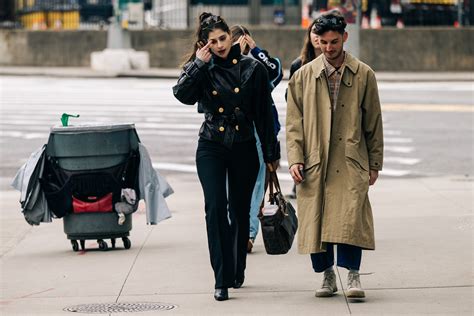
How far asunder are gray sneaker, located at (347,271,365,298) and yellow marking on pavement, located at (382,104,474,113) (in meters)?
16.7

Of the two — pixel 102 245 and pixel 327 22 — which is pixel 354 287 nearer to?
pixel 327 22

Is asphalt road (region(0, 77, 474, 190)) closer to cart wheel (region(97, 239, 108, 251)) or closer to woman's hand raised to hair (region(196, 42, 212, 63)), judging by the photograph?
cart wheel (region(97, 239, 108, 251))

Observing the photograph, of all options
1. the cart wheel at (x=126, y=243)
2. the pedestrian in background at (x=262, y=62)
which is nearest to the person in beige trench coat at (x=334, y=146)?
the pedestrian in background at (x=262, y=62)

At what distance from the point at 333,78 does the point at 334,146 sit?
0.43 m

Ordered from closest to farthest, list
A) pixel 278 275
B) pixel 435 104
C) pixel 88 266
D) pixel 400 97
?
pixel 278 275, pixel 88 266, pixel 435 104, pixel 400 97

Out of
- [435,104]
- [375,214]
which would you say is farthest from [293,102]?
[435,104]

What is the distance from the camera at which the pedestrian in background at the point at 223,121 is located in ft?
26.5

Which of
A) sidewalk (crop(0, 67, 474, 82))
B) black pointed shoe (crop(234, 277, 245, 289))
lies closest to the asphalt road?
sidewalk (crop(0, 67, 474, 82))

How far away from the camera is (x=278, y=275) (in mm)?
9031

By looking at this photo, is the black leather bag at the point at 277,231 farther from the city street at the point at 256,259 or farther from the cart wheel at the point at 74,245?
the cart wheel at the point at 74,245

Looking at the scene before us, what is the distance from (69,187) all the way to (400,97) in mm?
18801

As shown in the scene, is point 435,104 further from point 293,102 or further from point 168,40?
point 293,102

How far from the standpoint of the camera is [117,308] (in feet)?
26.3

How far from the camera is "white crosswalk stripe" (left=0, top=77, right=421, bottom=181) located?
59.7ft
